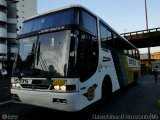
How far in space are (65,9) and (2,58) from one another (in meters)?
35.2

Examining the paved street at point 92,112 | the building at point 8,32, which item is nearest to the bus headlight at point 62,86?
the paved street at point 92,112

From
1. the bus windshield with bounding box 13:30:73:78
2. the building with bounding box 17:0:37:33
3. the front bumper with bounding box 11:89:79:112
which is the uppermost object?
the building with bounding box 17:0:37:33

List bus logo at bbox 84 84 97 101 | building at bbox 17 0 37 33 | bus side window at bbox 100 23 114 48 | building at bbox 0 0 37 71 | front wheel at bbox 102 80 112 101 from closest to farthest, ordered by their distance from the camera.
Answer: bus logo at bbox 84 84 97 101
front wheel at bbox 102 80 112 101
bus side window at bbox 100 23 114 48
building at bbox 0 0 37 71
building at bbox 17 0 37 33

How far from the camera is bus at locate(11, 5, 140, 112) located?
19.5 feet

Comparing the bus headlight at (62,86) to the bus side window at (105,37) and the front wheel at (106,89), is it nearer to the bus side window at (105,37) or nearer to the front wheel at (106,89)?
the front wheel at (106,89)

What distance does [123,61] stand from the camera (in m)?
11.9

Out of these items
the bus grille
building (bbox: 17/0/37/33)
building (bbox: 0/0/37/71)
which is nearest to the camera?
the bus grille

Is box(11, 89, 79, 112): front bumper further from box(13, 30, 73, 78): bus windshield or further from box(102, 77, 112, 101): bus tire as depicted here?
box(102, 77, 112, 101): bus tire

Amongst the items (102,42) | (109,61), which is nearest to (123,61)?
(109,61)

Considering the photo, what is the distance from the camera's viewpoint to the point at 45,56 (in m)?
6.36

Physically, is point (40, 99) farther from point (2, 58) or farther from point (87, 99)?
point (2, 58)

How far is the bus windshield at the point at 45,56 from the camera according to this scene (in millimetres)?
6055

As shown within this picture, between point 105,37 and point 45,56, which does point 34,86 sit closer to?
point 45,56

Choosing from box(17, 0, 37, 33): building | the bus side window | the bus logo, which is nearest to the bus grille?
the bus logo
